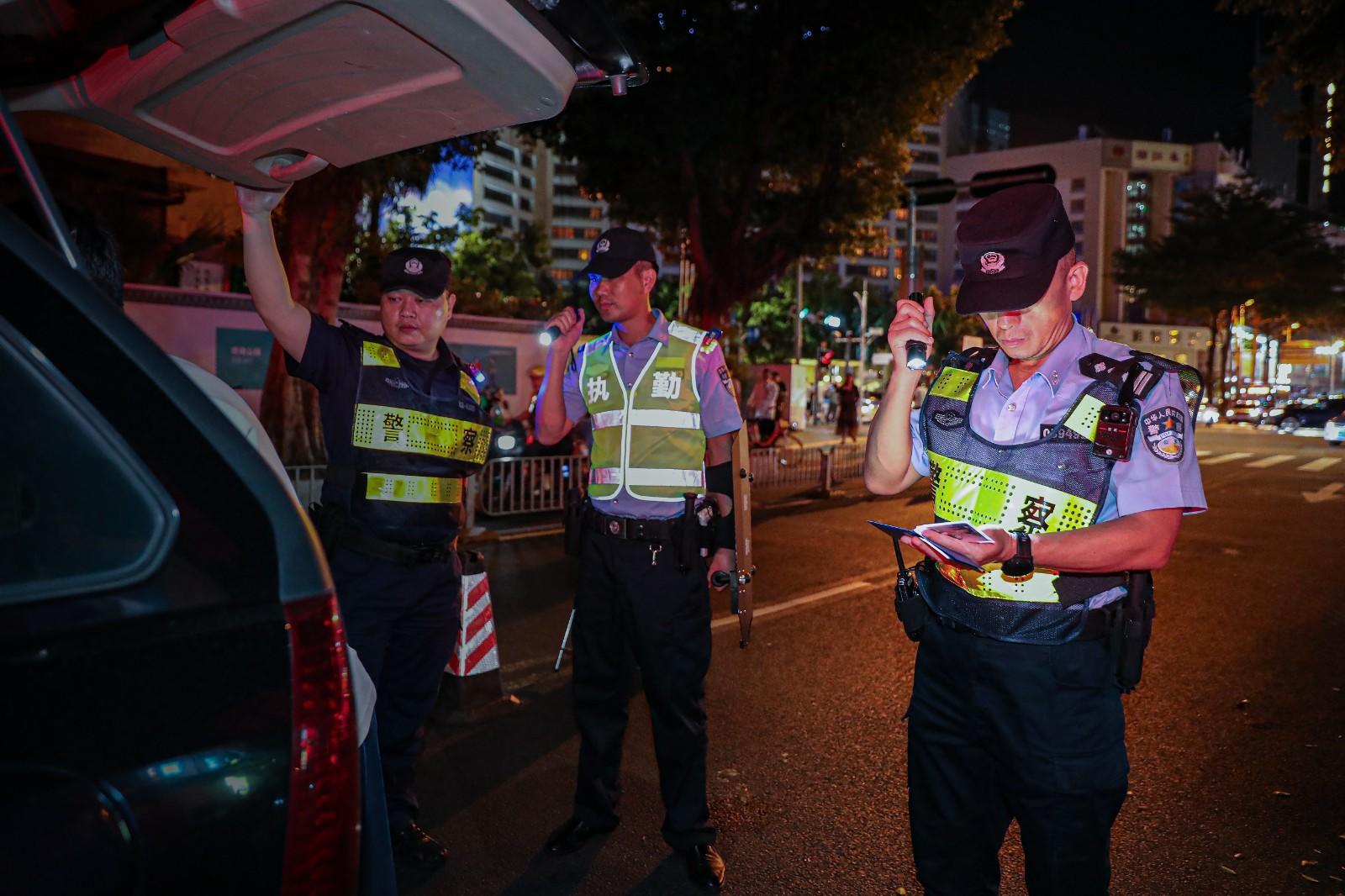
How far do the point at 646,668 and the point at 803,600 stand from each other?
426 cm

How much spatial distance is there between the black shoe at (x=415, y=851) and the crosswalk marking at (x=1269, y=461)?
72.7 feet

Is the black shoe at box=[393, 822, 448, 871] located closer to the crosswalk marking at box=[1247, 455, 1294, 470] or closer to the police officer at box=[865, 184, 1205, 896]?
the police officer at box=[865, 184, 1205, 896]

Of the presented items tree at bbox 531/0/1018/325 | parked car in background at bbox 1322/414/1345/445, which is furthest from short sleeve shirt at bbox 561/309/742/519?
parked car in background at bbox 1322/414/1345/445

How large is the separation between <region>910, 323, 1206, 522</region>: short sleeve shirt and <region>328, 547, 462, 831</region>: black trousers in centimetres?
194

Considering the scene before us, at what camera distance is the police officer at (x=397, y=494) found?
3244mm

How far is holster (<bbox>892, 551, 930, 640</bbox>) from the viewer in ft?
8.01

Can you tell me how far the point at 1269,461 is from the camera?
76.0 ft

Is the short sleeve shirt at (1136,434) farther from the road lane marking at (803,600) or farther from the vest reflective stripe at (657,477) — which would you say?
the road lane marking at (803,600)

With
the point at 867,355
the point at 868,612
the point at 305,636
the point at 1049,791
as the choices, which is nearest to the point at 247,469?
the point at 305,636

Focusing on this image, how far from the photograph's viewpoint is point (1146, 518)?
7.02 ft

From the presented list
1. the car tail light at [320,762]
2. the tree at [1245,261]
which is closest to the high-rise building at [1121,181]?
the tree at [1245,261]

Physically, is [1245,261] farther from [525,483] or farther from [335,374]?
[335,374]

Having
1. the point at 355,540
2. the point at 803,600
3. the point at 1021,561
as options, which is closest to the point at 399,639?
the point at 355,540

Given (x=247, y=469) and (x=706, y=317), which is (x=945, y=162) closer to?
(x=706, y=317)
